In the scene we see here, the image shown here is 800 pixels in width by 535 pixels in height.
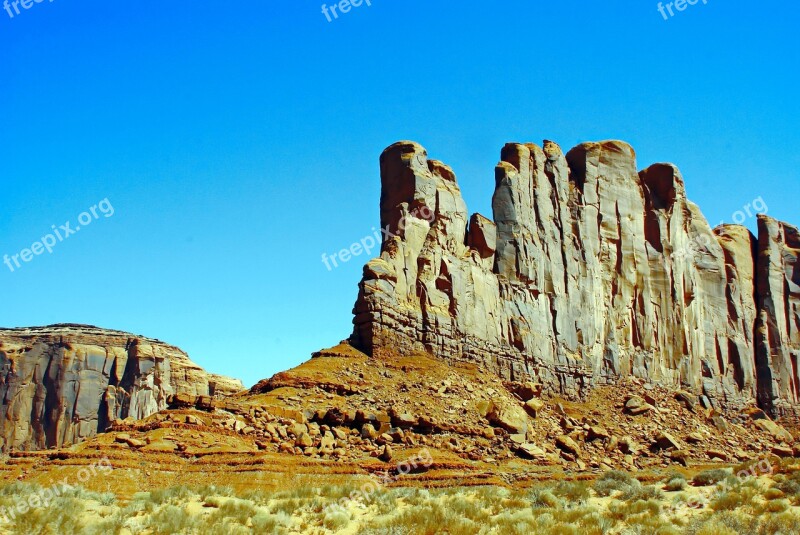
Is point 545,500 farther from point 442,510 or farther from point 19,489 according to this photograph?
point 19,489

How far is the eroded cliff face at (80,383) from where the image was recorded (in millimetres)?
95750

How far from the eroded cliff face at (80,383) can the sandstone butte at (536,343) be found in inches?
18.9

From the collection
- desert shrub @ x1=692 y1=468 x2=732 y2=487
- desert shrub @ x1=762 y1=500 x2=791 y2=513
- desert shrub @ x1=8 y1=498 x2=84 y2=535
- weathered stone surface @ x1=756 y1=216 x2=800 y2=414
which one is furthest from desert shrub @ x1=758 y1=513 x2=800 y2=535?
weathered stone surface @ x1=756 y1=216 x2=800 y2=414

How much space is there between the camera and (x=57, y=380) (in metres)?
98.1

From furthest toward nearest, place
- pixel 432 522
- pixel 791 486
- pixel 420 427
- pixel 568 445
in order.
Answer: pixel 568 445 → pixel 420 427 → pixel 791 486 → pixel 432 522

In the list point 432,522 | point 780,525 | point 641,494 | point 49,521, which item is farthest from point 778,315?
point 49,521

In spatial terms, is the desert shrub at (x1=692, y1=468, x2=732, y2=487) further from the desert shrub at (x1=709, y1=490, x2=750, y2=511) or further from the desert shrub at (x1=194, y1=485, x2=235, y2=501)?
the desert shrub at (x1=194, y1=485, x2=235, y2=501)

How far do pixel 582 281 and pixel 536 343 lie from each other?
858cm

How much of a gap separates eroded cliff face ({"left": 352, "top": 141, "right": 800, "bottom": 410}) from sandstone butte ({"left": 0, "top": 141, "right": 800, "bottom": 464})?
0.51ft

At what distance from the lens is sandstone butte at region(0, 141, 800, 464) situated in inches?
1641

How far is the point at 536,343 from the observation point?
6209 centimetres

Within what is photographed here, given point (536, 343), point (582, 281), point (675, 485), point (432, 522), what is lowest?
point (432, 522)

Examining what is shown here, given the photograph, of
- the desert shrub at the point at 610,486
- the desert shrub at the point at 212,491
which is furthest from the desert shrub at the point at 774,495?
the desert shrub at the point at 212,491

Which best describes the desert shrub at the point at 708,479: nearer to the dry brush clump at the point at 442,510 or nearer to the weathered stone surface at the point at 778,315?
the dry brush clump at the point at 442,510
